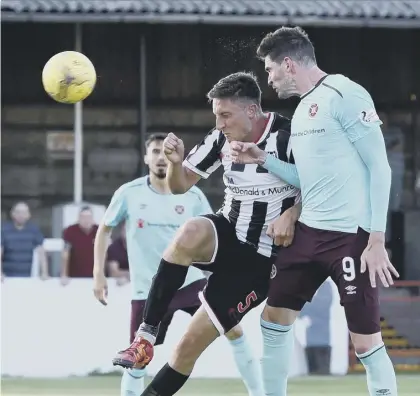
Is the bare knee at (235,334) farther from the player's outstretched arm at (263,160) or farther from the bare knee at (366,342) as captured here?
the bare knee at (366,342)

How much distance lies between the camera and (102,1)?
17.4 meters

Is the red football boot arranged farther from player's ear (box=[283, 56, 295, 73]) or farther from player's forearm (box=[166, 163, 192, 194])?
player's ear (box=[283, 56, 295, 73])

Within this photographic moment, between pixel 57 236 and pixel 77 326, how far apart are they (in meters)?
3.98

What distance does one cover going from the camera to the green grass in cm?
1251

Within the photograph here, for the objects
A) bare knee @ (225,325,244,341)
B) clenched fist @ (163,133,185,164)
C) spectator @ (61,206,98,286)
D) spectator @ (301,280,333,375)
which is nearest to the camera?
clenched fist @ (163,133,185,164)

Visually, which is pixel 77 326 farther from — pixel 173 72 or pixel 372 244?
pixel 372 244

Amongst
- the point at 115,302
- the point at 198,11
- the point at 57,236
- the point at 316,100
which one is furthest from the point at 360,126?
the point at 57,236

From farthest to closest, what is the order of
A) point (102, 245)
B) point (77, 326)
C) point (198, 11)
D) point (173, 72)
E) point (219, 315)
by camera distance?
point (173, 72), point (198, 11), point (77, 326), point (102, 245), point (219, 315)

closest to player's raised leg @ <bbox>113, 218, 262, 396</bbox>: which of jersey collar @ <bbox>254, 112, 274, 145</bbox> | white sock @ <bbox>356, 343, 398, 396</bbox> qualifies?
jersey collar @ <bbox>254, 112, 274, 145</bbox>

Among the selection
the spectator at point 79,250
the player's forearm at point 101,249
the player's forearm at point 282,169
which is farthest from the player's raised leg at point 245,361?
the spectator at point 79,250

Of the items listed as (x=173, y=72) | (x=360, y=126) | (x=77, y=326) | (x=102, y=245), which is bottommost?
Answer: (x=77, y=326)

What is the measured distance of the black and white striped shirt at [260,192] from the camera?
A: 8367 millimetres

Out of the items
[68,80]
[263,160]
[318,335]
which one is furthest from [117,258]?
[263,160]

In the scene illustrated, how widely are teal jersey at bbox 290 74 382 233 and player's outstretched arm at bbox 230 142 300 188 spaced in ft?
0.73
